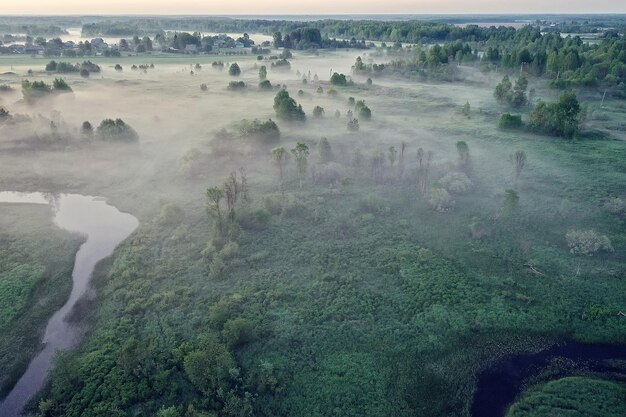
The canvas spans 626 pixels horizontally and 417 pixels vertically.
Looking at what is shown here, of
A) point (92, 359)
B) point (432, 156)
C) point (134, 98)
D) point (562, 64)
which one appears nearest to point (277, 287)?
point (92, 359)

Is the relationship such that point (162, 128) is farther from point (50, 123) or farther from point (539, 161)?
point (539, 161)

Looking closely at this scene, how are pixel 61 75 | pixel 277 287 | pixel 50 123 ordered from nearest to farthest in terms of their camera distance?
pixel 277 287 < pixel 50 123 < pixel 61 75

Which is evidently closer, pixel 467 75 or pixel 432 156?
pixel 432 156

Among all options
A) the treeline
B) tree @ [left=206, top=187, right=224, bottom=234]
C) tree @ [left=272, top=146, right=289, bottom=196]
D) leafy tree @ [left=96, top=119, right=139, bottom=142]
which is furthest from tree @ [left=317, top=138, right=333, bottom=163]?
the treeline

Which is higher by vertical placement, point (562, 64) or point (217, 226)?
point (562, 64)

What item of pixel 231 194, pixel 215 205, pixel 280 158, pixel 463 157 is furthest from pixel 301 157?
pixel 463 157

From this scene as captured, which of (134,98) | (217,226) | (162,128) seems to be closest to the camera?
(217,226)

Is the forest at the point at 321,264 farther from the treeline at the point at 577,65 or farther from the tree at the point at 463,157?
the treeline at the point at 577,65
